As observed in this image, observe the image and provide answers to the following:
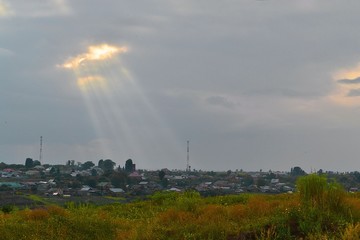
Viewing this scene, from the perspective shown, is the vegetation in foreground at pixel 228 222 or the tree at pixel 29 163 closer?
the vegetation in foreground at pixel 228 222

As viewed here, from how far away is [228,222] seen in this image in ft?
44.4

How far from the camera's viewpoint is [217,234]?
39.9 feet

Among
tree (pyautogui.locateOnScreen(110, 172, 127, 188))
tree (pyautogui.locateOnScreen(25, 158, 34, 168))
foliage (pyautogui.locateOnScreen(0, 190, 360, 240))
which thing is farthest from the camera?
tree (pyautogui.locateOnScreen(25, 158, 34, 168))

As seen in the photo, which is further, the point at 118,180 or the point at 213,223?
the point at 118,180

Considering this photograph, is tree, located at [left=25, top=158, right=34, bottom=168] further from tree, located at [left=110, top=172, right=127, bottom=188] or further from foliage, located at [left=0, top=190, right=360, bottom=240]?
foliage, located at [left=0, top=190, right=360, bottom=240]

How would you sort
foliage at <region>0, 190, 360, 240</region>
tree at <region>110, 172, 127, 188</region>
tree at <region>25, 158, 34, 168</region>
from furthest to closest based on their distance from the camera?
tree at <region>25, 158, 34, 168</region> < tree at <region>110, 172, 127, 188</region> < foliage at <region>0, 190, 360, 240</region>

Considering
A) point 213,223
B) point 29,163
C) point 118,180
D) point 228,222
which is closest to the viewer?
point 213,223

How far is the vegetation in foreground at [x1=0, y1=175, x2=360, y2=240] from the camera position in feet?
38.9

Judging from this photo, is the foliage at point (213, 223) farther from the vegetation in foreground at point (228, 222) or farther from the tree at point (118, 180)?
the tree at point (118, 180)

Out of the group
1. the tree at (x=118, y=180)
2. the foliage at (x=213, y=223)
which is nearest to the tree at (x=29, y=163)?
the tree at (x=118, y=180)

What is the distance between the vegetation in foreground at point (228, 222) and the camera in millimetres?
11852

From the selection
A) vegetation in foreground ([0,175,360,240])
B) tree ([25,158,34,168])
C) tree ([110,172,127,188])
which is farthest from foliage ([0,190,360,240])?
tree ([25,158,34,168])

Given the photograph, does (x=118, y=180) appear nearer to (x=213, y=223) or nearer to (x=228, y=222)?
(x=228, y=222)

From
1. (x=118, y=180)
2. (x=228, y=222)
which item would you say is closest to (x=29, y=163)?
(x=118, y=180)
